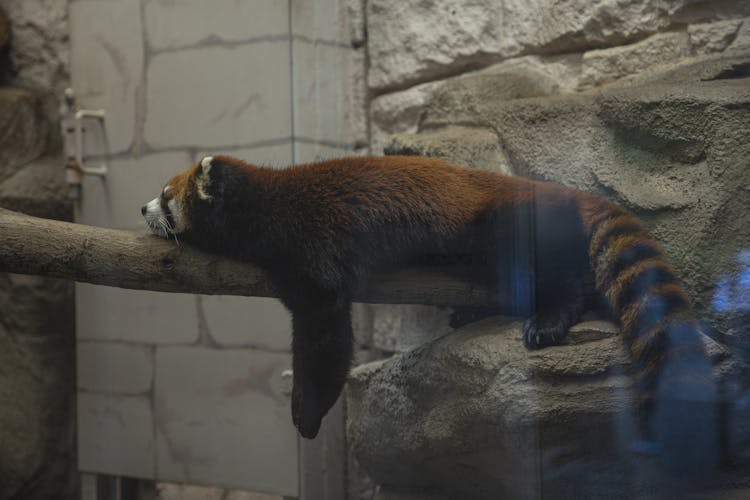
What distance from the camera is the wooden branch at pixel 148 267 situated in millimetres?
1746

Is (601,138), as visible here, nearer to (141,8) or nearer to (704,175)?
(704,175)

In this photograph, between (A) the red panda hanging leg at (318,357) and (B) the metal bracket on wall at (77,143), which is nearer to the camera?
(A) the red panda hanging leg at (318,357)

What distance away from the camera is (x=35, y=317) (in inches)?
99.3

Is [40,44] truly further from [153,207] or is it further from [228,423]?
[228,423]

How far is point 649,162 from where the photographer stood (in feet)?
6.24

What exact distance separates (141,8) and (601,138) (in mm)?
1238

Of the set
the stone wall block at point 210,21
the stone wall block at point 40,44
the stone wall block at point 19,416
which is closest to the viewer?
the stone wall block at point 210,21

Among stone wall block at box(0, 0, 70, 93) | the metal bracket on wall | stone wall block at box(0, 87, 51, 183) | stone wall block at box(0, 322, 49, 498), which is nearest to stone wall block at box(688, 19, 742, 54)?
the metal bracket on wall

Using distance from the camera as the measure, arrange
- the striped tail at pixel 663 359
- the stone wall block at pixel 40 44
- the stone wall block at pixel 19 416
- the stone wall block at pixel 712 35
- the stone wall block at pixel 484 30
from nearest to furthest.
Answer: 1. the striped tail at pixel 663 359
2. the stone wall block at pixel 712 35
3. the stone wall block at pixel 484 30
4. the stone wall block at pixel 40 44
5. the stone wall block at pixel 19 416

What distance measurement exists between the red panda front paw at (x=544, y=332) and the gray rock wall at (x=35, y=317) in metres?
1.41

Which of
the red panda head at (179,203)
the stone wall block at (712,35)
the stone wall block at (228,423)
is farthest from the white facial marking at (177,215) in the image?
the stone wall block at (712,35)

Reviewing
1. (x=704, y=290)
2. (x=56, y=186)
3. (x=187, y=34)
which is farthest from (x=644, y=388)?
(x=56, y=186)

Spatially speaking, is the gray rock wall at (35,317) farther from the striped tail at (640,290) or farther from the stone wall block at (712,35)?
the stone wall block at (712,35)

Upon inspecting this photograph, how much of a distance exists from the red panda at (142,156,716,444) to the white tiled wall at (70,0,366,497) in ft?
0.55
